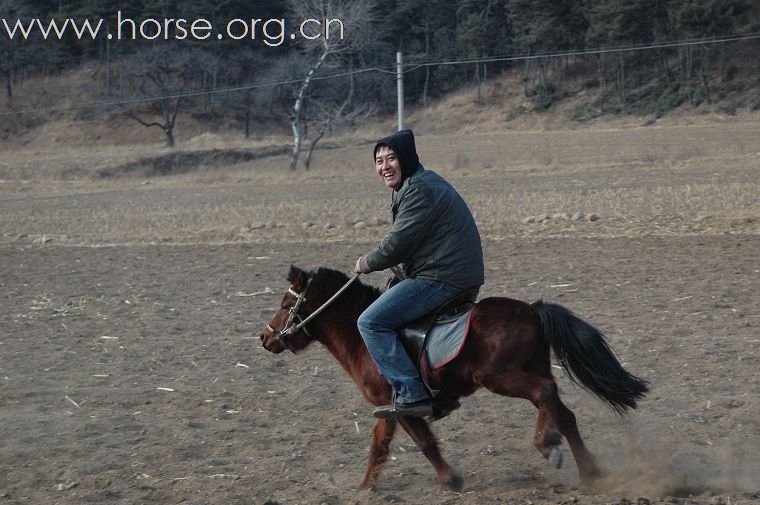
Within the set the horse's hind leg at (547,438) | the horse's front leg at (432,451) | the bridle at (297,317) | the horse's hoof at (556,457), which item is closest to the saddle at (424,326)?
the horse's front leg at (432,451)

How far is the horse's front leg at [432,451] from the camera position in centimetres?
547

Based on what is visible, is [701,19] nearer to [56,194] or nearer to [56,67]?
[56,194]

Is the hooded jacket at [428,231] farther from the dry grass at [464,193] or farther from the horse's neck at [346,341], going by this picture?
the dry grass at [464,193]

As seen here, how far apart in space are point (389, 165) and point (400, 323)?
98cm

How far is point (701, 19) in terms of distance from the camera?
179 ft

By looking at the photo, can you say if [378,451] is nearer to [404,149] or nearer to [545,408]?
[545,408]

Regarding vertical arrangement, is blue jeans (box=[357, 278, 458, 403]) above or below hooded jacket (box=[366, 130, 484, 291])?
below

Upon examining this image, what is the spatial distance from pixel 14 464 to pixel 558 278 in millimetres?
7630

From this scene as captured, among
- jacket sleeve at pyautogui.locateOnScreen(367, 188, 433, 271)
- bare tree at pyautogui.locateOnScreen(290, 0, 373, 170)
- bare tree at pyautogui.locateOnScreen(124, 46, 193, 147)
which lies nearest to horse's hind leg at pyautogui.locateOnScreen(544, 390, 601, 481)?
jacket sleeve at pyautogui.locateOnScreen(367, 188, 433, 271)

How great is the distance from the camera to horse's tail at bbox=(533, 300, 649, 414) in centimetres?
525

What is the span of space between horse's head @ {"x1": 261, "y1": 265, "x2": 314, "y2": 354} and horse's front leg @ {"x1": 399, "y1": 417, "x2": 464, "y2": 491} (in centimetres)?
95

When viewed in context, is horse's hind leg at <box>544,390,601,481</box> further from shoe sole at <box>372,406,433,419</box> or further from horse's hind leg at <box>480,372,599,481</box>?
shoe sole at <box>372,406,433,419</box>

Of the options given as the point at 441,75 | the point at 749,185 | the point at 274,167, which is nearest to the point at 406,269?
the point at 749,185

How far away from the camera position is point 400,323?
5.50m
